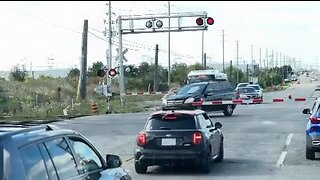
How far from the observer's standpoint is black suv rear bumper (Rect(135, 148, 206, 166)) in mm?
14445

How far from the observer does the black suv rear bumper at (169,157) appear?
569 inches

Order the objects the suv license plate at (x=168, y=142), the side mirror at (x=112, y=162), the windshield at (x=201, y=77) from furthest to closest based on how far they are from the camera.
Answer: the windshield at (x=201, y=77) < the suv license plate at (x=168, y=142) < the side mirror at (x=112, y=162)

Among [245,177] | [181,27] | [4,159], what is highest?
[181,27]

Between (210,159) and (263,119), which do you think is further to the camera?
(263,119)

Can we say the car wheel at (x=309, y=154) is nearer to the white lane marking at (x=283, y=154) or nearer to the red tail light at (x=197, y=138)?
the white lane marking at (x=283, y=154)

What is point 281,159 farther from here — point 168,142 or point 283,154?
point 168,142

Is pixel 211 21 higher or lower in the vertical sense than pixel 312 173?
higher

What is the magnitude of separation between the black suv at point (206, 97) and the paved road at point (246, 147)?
1164mm

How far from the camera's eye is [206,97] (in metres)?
34.1

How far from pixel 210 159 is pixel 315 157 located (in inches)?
137

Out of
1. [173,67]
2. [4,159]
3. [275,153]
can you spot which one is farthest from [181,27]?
[173,67]

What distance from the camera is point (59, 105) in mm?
43875

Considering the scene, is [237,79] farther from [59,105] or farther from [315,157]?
[315,157]

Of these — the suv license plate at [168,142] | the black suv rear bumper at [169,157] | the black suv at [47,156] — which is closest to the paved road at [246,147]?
the black suv rear bumper at [169,157]
